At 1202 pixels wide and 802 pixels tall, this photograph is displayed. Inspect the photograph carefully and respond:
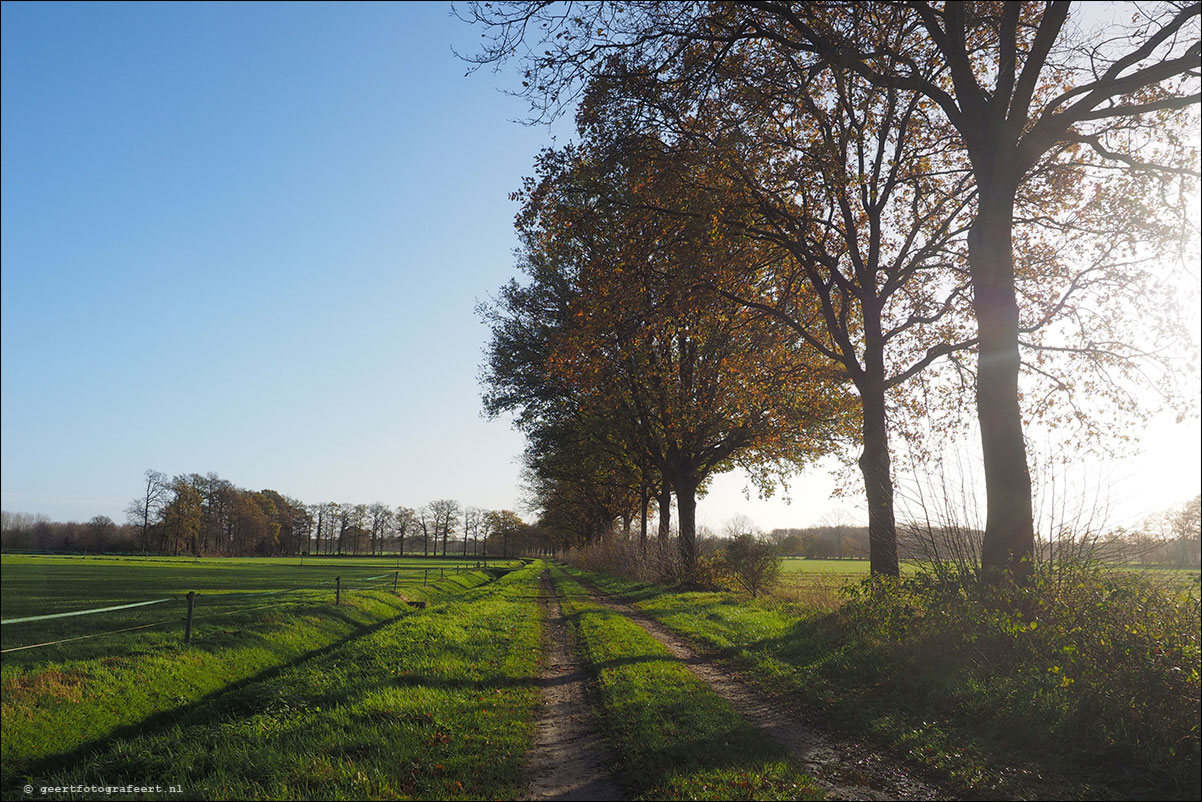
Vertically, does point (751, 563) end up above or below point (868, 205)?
below

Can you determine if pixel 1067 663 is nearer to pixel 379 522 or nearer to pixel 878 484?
pixel 878 484

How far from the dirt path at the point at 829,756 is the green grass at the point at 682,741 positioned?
193 millimetres

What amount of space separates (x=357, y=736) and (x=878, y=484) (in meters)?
11.0

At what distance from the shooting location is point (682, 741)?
6020 millimetres

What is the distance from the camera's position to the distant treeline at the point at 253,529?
89188mm

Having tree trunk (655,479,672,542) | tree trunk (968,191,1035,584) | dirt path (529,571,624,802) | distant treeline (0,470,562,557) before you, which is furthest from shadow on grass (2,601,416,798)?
distant treeline (0,470,562,557)

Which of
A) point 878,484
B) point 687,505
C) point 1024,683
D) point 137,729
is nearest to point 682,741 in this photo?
point 1024,683

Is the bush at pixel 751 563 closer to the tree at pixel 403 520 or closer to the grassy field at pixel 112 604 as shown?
the grassy field at pixel 112 604

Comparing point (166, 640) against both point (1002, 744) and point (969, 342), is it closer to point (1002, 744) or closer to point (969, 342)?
point (1002, 744)

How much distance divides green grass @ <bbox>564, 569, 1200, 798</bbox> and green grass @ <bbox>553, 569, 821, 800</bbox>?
3.98ft

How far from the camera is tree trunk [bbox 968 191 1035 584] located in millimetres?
8961

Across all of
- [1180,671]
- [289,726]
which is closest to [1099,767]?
[1180,671]

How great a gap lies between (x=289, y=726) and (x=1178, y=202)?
16402mm

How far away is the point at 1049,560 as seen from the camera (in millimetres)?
8648
